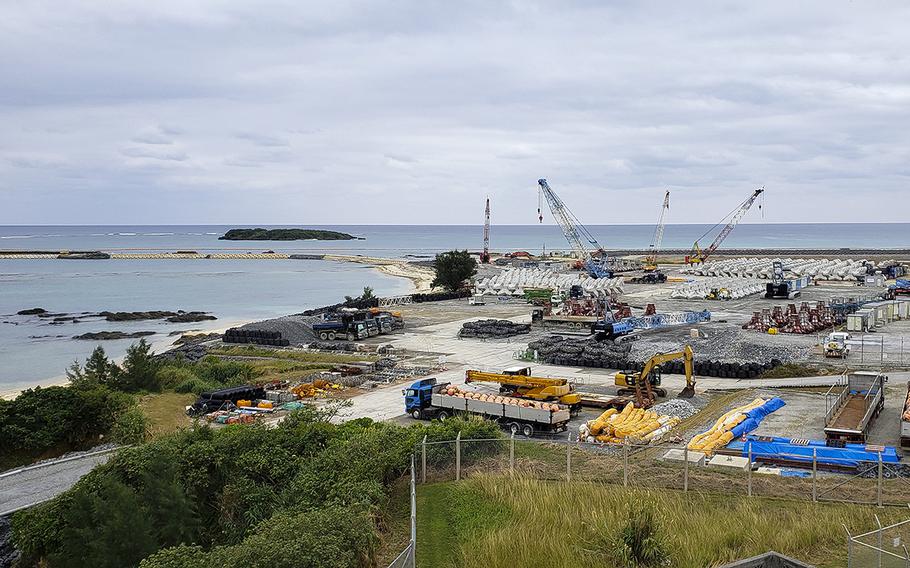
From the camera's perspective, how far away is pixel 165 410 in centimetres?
3469

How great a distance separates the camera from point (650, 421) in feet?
92.5

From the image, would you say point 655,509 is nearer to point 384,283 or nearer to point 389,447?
point 389,447

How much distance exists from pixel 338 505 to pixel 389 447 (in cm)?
358

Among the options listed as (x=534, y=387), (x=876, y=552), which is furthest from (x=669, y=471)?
(x=534, y=387)

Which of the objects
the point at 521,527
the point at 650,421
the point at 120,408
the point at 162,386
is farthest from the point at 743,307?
the point at 521,527

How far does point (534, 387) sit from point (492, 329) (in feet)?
77.6

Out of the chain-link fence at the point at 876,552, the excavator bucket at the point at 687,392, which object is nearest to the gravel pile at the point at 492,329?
the excavator bucket at the point at 687,392

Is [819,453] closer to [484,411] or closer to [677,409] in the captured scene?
[677,409]

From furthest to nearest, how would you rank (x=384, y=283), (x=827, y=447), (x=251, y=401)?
(x=384, y=283) < (x=251, y=401) < (x=827, y=447)

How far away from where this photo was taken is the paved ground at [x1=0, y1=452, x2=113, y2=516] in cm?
2070

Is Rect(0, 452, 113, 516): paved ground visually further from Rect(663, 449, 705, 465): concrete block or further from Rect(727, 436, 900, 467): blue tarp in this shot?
Rect(727, 436, 900, 467): blue tarp

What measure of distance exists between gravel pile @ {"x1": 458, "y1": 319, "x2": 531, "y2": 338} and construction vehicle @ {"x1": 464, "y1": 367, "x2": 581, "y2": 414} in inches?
807

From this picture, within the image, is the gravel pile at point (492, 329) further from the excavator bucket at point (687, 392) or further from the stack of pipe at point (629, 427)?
the stack of pipe at point (629, 427)

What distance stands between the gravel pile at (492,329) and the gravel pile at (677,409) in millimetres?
24526
